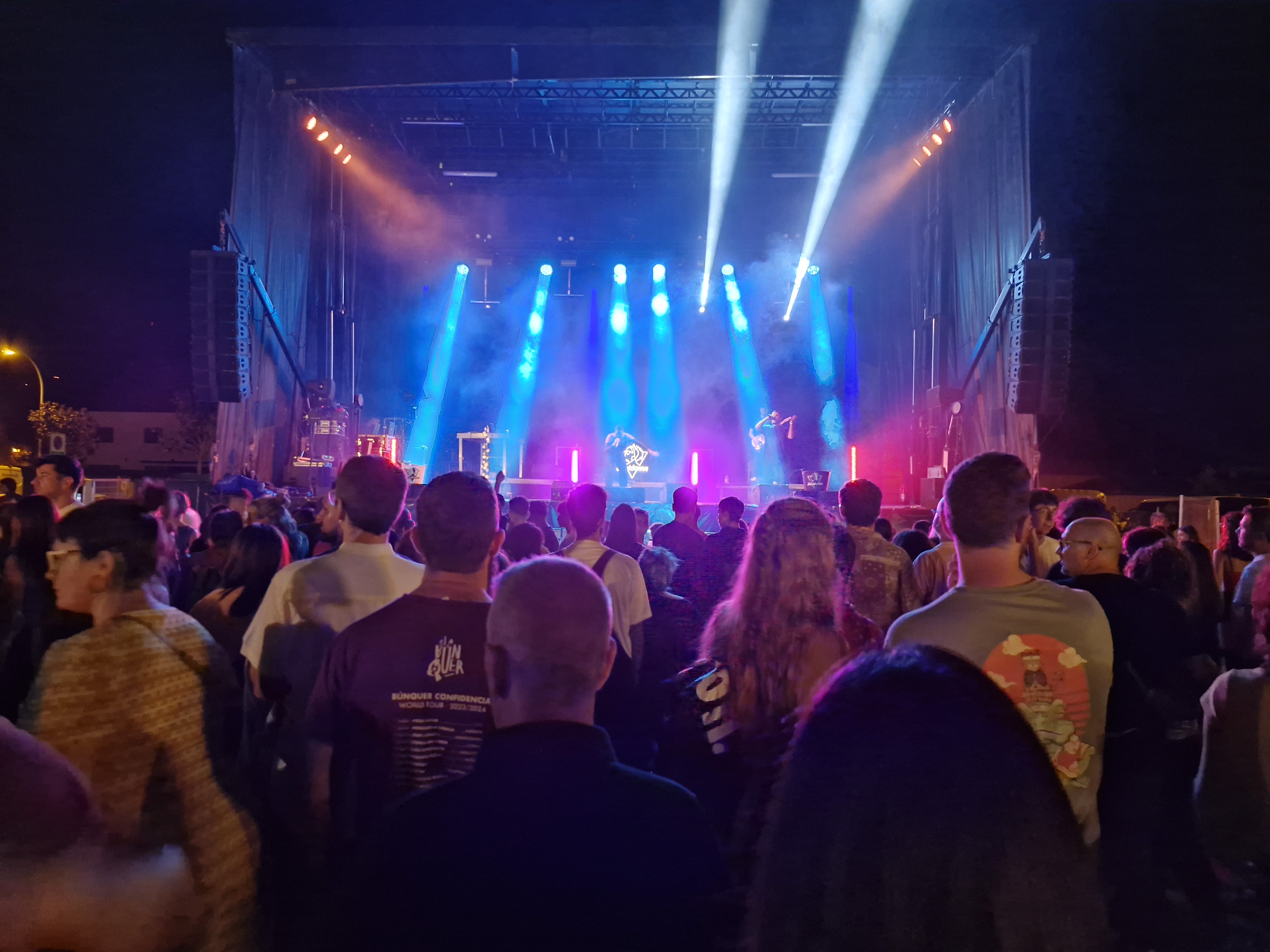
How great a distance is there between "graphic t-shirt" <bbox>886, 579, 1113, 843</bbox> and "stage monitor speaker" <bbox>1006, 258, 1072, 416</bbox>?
9.75 m

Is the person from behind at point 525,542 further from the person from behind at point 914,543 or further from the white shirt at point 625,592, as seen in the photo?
the person from behind at point 914,543

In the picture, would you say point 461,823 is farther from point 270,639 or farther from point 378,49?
point 378,49

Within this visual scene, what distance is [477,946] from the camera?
1.22 meters

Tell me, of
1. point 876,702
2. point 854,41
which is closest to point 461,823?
point 876,702

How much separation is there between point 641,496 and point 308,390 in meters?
6.06

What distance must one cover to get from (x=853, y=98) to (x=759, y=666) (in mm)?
13249

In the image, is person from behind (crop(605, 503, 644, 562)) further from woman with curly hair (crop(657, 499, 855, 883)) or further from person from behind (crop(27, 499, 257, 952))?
person from behind (crop(27, 499, 257, 952))

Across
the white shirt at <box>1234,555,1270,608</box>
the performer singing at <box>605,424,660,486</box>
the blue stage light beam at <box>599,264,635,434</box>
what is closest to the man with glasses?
the white shirt at <box>1234,555,1270,608</box>

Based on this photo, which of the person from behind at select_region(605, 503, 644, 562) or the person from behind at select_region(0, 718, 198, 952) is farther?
the person from behind at select_region(605, 503, 644, 562)

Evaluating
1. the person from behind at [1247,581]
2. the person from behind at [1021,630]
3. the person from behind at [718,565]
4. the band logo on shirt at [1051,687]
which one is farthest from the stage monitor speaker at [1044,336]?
the band logo on shirt at [1051,687]

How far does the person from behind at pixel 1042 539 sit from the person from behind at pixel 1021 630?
2109 millimetres

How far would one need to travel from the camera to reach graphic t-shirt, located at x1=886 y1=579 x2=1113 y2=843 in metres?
2.12

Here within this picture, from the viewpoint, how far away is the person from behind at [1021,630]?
2.12 metres

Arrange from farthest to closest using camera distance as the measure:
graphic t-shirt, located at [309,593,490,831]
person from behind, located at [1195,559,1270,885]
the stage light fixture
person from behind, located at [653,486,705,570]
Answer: the stage light fixture → person from behind, located at [653,486,705,570] → person from behind, located at [1195,559,1270,885] → graphic t-shirt, located at [309,593,490,831]
